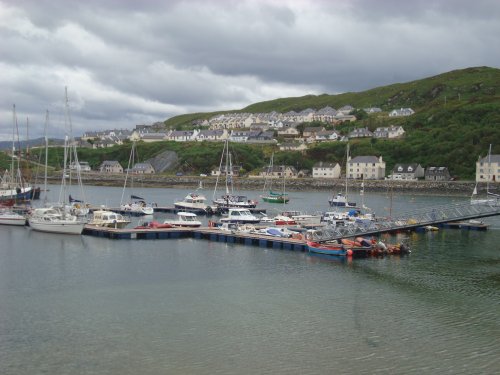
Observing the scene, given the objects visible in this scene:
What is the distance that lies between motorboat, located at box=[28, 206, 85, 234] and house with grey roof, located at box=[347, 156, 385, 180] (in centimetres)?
9638

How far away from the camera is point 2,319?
79.4 feet

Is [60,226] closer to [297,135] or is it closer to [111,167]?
[111,167]

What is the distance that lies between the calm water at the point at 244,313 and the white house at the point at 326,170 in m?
102

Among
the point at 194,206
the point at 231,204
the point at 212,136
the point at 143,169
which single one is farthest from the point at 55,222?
the point at 212,136

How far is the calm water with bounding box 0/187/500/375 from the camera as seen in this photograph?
19906 mm

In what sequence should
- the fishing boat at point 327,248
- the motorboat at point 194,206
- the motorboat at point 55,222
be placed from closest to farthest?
the fishing boat at point 327,248
the motorboat at point 55,222
the motorboat at point 194,206

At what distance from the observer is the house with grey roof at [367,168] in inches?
5433

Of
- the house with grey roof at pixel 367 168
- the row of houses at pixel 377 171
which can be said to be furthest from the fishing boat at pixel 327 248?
the house with grey roof at pixel 367 168

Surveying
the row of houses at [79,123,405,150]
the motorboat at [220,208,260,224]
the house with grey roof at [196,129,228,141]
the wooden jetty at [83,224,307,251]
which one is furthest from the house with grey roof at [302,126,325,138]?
the wooden jetty at [83,224,307,251]

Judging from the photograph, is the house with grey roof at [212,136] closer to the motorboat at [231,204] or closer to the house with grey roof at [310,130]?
the house with grey roof at [310,130]

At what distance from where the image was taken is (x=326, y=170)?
145000 millimetres

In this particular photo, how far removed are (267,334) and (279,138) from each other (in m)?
172

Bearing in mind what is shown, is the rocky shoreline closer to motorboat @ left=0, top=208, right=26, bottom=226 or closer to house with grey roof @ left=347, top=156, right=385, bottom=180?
house with grey roof @ left=347, top=156, right=385, bottom=180

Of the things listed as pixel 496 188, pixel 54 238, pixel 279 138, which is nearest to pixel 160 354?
pixel 54 238
